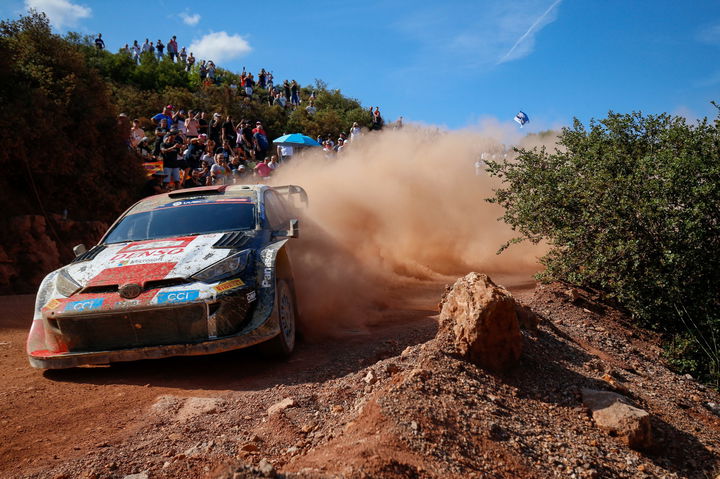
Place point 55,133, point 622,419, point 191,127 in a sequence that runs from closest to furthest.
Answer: point 622,419 → point 55,133 → point 191,127

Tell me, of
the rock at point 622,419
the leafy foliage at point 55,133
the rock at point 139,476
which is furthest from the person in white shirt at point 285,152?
the rock at point 139,476

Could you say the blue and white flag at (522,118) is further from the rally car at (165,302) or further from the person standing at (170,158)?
the rally car at (165,302)

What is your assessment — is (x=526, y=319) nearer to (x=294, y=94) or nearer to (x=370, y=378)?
(x=370, y=378)

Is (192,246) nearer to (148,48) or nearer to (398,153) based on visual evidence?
(398,153)

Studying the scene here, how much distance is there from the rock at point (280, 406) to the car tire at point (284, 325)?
1.08 m

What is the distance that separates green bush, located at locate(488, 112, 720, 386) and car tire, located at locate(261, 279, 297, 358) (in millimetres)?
3793

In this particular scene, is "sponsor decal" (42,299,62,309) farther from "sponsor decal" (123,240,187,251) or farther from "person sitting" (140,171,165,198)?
"person sitting" (140,171,165,198)

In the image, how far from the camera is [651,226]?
609cm

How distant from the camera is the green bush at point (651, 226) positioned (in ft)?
19.5

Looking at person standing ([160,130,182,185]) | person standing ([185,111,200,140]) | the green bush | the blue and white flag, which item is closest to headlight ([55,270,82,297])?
the green bush

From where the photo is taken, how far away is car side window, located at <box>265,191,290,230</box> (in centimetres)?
589

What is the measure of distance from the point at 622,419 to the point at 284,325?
2943 mm

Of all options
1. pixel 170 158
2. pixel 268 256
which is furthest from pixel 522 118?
pixel 268 256

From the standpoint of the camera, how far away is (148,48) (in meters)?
30.8
